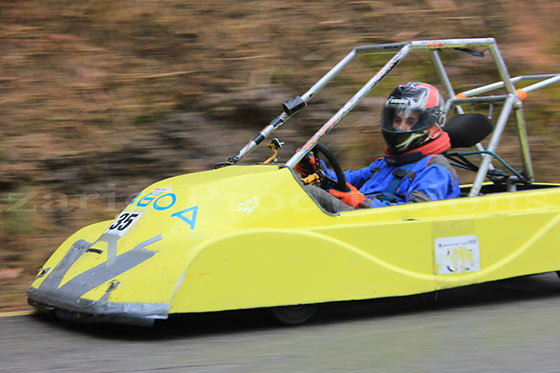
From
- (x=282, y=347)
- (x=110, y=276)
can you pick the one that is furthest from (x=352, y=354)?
(x=110, y=276)

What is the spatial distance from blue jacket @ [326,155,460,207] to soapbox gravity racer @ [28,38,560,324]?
164mm

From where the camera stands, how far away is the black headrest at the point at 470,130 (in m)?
5.85

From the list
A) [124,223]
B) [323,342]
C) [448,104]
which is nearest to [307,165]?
[124,223]

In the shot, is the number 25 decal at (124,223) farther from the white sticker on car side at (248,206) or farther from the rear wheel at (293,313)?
the rear wheel at (293,313)

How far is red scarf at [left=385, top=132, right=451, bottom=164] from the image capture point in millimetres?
5414

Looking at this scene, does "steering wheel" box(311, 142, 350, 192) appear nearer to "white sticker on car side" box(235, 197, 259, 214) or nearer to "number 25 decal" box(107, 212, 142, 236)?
"white sticker on car side" box(235, 197, 259, 214)

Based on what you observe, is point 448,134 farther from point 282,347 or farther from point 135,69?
point 135,69

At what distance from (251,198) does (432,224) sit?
1164mm

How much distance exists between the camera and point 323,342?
4.13 m

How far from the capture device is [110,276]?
4.25 meters

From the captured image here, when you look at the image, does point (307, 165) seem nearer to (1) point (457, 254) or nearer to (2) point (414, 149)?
(2) point (414, 149)

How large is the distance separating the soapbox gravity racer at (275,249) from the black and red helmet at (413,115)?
344 millimetres

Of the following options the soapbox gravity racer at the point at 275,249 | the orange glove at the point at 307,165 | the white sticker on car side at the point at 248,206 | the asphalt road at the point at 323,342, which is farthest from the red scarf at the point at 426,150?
the white sticker on car side at the point at 248,206

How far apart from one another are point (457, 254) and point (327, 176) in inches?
39.1
